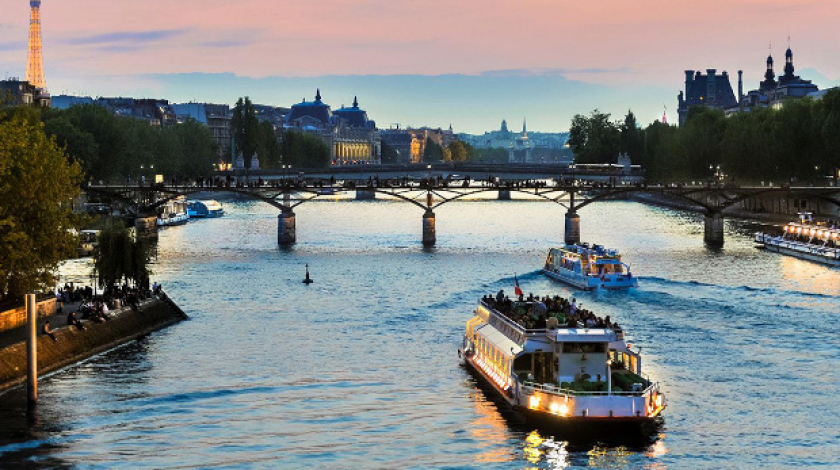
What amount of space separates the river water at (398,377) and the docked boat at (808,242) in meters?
3.30

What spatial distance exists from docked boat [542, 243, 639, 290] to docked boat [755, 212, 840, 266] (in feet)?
70.7

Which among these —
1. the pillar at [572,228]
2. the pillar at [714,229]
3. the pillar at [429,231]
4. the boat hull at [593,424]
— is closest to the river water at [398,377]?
the boat hull at [593,424]

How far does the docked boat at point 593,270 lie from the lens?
8094cm

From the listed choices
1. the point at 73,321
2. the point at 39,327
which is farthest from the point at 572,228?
the point at 39,327

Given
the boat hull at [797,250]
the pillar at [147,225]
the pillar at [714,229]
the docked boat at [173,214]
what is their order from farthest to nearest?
the docked boat at [173,214], the pillar at [147,225], the pillar at [714,229], the boat hull at [797,250]

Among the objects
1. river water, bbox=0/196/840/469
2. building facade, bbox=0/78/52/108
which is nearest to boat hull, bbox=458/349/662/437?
river water, bbox=0/196/840/469

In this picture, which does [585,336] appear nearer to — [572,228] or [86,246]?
[86,246]

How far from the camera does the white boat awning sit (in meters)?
45.7

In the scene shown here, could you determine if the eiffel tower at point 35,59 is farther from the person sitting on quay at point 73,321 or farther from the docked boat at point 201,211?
the person sitting on quay at point 73,321

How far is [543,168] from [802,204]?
56.5 m

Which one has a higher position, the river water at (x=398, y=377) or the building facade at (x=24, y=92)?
the building facade at (x=24, y=92)

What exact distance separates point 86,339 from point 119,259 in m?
12.1

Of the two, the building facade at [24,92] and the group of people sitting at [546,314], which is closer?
the group of people sitting at [546,314]

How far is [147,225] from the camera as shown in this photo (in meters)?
124
